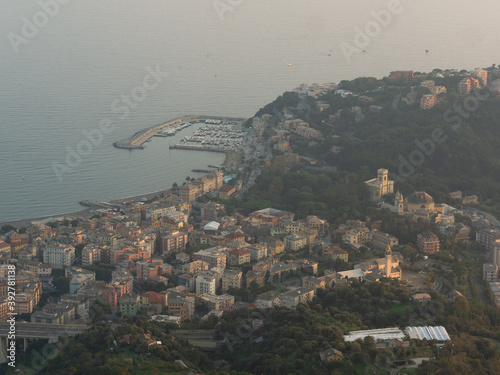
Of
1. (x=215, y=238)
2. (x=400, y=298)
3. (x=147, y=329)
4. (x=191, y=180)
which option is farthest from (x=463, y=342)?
(x=191, y=180)

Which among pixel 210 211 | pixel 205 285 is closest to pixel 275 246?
pixel 205 285

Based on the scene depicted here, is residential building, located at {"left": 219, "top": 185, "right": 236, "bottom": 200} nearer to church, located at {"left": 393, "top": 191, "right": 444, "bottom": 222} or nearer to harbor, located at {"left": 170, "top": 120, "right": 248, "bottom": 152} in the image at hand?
church, located at {"left": 393, "top": 191, "right": 444, "bottom": 222}

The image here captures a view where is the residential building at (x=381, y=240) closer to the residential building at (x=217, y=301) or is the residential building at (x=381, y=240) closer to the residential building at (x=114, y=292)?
the residential building at (x=217, y=301)

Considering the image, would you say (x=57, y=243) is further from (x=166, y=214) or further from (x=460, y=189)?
(x=460, y=189)

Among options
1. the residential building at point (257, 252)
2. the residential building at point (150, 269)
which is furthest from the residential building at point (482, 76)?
the residential building at point (150, 269)

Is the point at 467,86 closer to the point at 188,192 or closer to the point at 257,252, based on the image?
the point at 188,192

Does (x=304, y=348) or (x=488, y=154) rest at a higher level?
(x=488, y=154)

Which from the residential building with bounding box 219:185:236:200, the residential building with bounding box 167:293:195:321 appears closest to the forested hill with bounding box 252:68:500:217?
the residential building with bounding box 219:185:236:200
